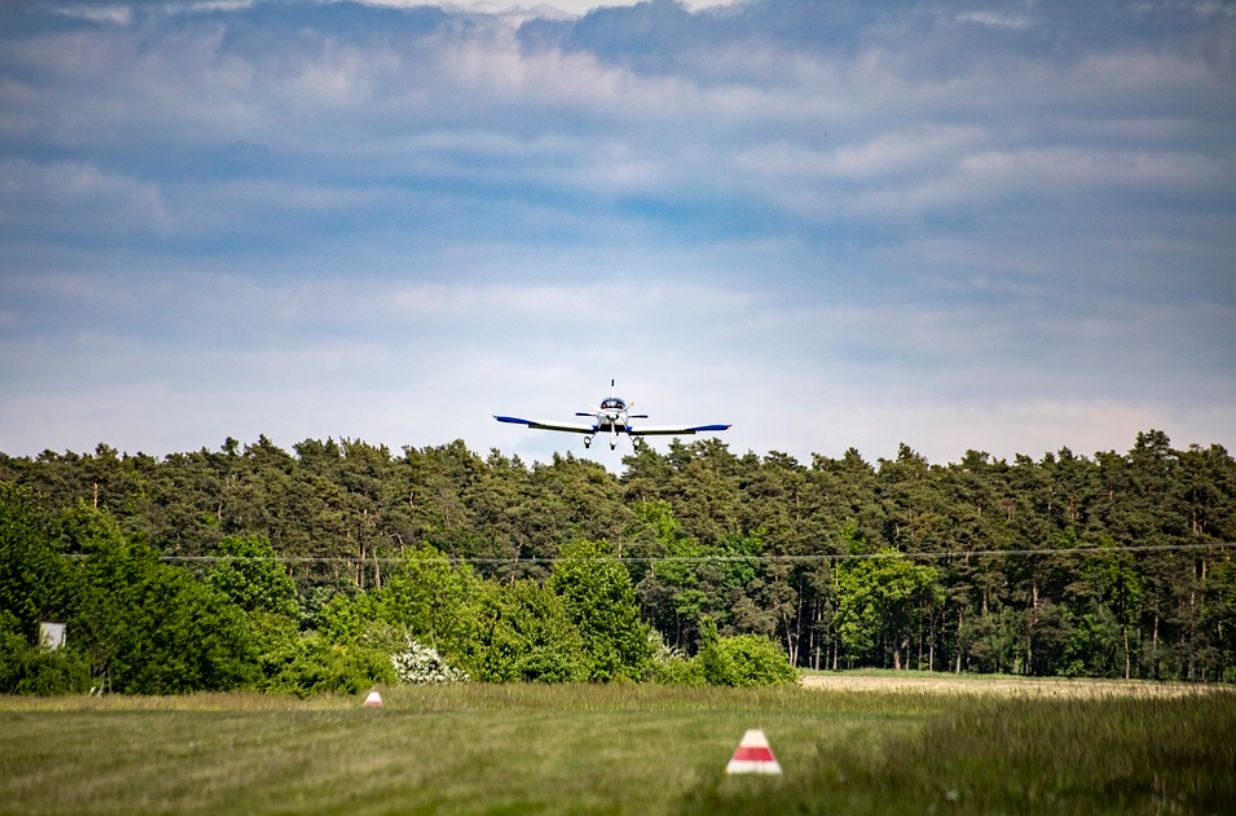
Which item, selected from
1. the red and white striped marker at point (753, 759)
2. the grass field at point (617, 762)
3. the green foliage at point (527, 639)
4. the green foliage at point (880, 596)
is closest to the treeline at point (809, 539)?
the green foliage at point (880, 596)

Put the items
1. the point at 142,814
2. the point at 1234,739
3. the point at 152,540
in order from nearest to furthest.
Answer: the point at 142,814 → the point at 1234,739 → the point at 152,540

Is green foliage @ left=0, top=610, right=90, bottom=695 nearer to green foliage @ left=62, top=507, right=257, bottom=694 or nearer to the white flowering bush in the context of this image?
green foliage @ left=62, top=507, right=257, bottom=694

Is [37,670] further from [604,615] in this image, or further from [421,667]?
[604,615]

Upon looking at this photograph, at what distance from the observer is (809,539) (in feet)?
522

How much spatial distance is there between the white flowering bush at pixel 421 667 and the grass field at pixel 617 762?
64.5 m

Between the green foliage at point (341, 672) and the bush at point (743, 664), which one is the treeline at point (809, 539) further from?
the green foliage at point (341, 672)

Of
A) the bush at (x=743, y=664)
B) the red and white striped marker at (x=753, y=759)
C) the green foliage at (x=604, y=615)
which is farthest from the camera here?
the green foliage at (x=604, y=615)

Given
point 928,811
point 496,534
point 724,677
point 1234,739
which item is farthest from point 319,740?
point 496,534

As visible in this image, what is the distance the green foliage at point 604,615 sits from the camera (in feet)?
378

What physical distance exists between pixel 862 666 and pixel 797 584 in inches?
591

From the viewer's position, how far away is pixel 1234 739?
1013 inches

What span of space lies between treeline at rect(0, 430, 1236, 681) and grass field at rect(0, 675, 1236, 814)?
91828 mm

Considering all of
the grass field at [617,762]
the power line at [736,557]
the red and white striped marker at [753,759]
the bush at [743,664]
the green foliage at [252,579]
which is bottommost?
the bush at [743,664]

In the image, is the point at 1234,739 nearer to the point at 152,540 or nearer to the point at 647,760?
the point at 647,760
